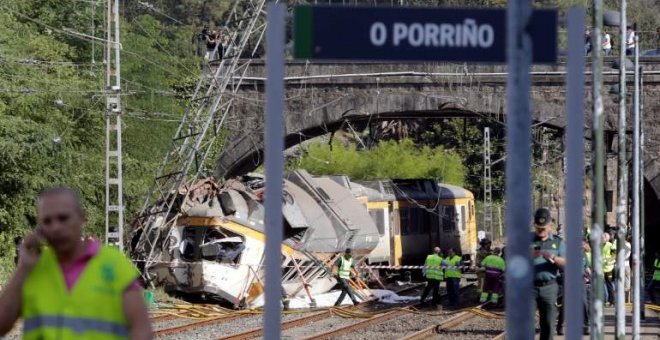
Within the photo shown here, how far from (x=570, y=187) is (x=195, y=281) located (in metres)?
22.4

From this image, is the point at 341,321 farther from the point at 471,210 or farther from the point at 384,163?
the point at 384,163

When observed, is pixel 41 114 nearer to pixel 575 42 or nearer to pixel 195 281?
pixel 195 281

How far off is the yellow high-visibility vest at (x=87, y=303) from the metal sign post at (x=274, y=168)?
2.14m

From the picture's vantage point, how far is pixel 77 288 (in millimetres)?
5172

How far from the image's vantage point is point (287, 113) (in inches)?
1624

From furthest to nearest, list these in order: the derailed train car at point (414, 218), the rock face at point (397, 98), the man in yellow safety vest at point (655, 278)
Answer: the derailed train car at point (414, 218) → the rock face at point (397, 98) → the man in yellow safety vest at point (655, 278)

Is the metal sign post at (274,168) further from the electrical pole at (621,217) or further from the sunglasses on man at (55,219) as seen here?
the electrical pole at (621,217)

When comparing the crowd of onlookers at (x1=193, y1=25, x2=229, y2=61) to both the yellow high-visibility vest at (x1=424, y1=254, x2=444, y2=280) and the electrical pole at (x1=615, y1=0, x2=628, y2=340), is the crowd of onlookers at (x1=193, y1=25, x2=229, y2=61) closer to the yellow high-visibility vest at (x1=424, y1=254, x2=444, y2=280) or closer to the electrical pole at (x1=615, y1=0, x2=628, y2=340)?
the yellow high-visibility vest at (x1=424, y1=254, x2=444, y2=280)

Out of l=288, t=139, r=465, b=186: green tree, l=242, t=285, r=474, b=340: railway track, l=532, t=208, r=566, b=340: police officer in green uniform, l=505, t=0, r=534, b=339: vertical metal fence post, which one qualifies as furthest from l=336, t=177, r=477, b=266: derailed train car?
l=505, t=0, r=534, b=339: vertical metal fence post

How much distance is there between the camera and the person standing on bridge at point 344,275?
32.0 m

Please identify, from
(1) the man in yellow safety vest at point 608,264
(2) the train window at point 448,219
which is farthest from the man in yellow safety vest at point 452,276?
(2) the train window at point 448,219

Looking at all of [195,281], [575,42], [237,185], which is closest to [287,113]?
[237,185]

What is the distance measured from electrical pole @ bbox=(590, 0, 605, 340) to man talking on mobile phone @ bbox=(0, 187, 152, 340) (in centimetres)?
920

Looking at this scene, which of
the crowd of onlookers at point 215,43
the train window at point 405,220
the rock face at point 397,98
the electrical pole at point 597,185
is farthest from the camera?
the train window at point 405,220
